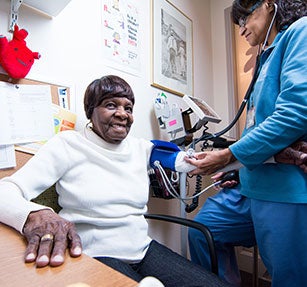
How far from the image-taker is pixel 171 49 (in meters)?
1.89

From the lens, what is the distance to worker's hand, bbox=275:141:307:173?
87 centimetres

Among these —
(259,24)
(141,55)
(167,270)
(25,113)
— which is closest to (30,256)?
(167,270)

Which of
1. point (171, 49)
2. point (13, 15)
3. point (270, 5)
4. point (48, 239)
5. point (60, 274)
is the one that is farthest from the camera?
point (171, 49)

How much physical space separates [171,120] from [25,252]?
1194 millimetres

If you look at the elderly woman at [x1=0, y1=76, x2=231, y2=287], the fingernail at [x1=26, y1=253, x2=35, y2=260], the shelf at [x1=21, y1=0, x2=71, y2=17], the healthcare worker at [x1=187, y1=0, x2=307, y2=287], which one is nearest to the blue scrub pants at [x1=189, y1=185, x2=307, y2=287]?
the healthcare worker at [x1=187, y1=0, x2=307, y2=287]

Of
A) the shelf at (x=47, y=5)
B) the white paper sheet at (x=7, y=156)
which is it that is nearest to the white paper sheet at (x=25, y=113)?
the white paper sheet at (x=7, y=156)

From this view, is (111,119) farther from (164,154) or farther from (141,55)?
(141,55)

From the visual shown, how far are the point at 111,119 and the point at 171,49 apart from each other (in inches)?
43.7

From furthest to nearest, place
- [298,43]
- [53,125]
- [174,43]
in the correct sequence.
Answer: [174,43] < [53,125] < [298,43]

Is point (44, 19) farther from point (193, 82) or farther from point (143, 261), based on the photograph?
point (193, 82)

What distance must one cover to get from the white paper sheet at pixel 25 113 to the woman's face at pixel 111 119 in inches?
8.5

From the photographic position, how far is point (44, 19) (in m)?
1.12

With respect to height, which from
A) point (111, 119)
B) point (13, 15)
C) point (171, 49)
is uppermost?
point (171, 49)

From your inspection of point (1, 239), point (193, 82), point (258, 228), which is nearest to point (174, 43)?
point (193, 82)
